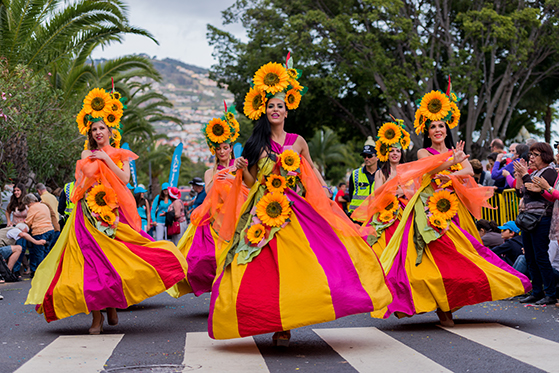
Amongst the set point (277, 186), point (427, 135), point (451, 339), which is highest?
point (427, 135)

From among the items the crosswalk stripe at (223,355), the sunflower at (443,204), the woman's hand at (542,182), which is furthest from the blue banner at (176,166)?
the crosswalk stripe at (223,355)

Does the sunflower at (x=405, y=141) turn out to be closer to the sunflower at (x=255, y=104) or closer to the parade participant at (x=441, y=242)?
the parade participant at (x=441, y=242)

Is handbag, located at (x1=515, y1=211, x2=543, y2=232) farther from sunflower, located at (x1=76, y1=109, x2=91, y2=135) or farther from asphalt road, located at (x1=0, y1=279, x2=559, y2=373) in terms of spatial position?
sunflower, located at (x1=76, y1=109, x2=91, y2=135)

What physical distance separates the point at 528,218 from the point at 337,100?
23027mm

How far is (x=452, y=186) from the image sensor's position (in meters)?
7.31

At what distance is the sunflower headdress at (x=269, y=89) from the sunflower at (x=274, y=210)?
2.58ft

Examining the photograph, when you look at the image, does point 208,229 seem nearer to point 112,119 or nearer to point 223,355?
point 112,119

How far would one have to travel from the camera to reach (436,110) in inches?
290

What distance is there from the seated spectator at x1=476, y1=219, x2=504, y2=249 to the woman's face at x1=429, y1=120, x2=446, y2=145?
3.71 m

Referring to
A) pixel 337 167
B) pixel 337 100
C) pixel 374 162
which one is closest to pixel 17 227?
pixel 374 162

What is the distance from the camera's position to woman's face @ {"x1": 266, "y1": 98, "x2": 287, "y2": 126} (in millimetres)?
6055

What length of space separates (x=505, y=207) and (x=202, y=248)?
244 inches

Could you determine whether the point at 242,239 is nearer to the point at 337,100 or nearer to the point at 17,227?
the point at 17,227

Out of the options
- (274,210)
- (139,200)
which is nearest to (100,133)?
(274,210)
